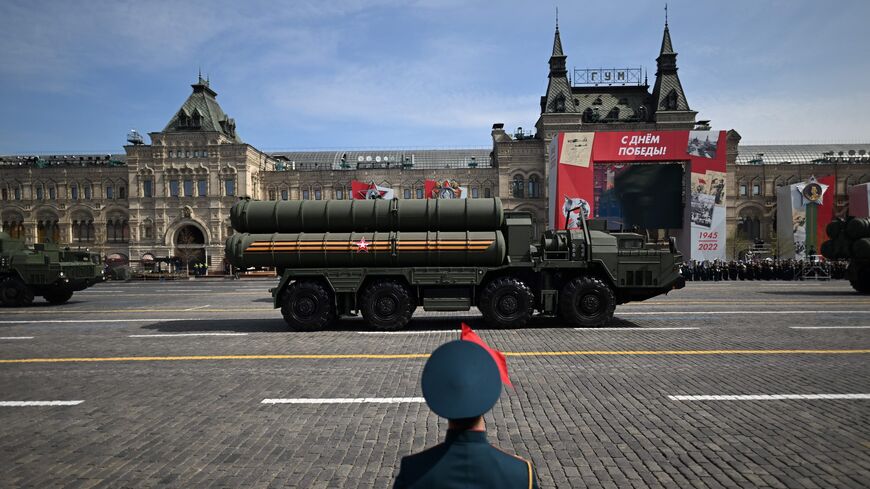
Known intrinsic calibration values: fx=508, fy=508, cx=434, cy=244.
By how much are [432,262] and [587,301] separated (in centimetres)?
416

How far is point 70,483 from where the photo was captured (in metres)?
4.88

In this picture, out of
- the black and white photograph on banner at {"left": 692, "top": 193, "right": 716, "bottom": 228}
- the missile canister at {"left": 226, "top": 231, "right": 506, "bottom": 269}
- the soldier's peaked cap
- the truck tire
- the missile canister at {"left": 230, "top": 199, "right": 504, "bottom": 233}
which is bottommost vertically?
the truck tire

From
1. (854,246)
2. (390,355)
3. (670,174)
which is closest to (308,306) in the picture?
(390,355)

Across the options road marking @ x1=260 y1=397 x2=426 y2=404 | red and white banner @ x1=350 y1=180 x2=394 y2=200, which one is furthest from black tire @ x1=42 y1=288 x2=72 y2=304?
red and white banner @ x1=350 y1=180 x2=394 y2=200

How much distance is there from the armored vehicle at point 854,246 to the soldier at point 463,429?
86.6ft

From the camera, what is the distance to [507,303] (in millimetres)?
13023

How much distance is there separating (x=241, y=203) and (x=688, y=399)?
37.3 ft

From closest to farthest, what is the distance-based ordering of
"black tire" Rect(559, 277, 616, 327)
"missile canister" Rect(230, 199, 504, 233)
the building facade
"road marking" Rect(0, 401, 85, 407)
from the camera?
1. "road marking" Rect(0, 401, 85, 407)
2. "black tire" Rect(559, 277, 616, 327)
3. "missile canister" Rect(230, 199, 504, 233)
4. the building facade

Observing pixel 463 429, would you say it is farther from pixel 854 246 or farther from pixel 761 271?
pixel 761 271

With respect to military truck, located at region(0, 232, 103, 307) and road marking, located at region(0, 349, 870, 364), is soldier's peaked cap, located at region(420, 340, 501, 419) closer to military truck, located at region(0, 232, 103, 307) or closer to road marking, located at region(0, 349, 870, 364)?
road marking, located at region(0, 349, 870, 364)

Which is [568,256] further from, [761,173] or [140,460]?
[761,173]

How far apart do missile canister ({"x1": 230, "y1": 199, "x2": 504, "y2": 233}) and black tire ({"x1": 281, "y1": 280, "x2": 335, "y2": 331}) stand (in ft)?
5.07

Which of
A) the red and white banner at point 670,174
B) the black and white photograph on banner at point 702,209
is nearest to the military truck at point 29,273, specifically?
the red and white banner at point 670,174

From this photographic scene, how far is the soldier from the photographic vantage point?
183cm
